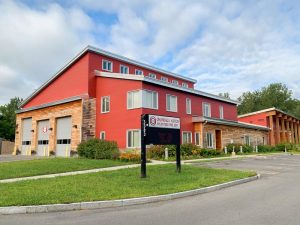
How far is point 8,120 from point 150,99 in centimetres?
4333

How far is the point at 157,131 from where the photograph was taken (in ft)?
43.3

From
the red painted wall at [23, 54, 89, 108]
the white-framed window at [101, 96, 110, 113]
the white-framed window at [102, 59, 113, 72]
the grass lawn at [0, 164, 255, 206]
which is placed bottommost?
the grass lawn at [0, 164, 255, 206]

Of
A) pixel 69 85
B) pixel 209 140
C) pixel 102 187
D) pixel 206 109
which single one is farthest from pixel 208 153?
pixel 102 187

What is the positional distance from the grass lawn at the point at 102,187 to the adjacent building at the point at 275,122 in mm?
34815

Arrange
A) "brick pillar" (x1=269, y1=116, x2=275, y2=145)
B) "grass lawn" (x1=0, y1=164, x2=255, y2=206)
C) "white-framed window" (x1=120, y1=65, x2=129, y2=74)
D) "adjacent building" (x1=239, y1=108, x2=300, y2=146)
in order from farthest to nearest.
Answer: "adjacent building" (x1=239, y1=108, x2=300, y2=146) < "brick pillar" (x1=269, y1=116, x2=275, y2=145) < "white-framed window" (x1=120, y1=65, x2=129, y2=74) < "grass lawn" (x1=0, y1=164, x2=255, y2=206)

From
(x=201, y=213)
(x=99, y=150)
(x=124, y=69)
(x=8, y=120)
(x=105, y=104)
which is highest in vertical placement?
(x=124, y=69)

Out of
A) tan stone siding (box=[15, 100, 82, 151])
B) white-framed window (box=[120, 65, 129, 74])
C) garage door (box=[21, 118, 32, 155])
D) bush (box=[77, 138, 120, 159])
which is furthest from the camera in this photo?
garage door (box=[21, 118, 32, 155])

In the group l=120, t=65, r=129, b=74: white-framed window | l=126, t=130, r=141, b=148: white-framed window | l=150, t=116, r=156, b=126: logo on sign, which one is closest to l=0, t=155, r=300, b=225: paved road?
l=150, t=116, r=156, b=126: logo on sign

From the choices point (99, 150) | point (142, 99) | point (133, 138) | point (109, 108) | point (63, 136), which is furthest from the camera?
point (63, 136)

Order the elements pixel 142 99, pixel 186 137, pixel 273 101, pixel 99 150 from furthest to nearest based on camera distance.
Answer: pixel 273 101
pixel 186 137
pixel 142 99
pixel 99 150

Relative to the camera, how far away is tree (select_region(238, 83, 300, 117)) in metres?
80.6

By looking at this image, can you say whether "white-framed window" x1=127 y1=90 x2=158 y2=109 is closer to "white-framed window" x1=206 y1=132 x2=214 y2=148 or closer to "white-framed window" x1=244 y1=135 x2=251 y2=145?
"white-framed window" x1=206 y1=132 x2=214 y2=148

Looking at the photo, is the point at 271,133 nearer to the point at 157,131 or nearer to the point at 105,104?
the point at 105,104

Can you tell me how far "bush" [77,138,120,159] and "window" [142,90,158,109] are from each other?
186 inches
